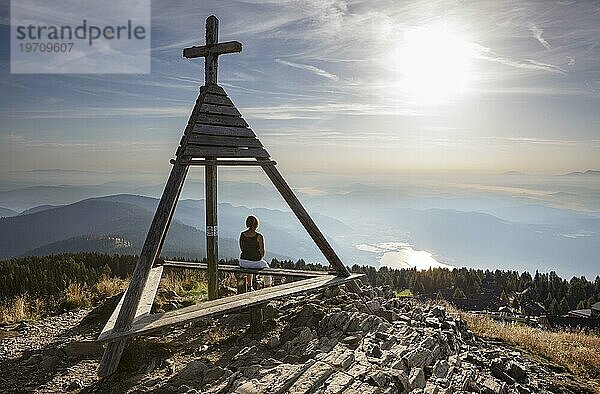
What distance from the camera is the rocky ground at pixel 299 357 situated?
6.36 meters

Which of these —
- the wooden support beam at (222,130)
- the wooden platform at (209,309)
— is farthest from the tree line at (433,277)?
the wooden support beam at (222,130)

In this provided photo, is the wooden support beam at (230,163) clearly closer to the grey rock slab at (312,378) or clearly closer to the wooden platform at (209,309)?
the wooden platform at (209,309)

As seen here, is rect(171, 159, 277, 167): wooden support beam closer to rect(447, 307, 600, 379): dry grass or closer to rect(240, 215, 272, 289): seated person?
rect(240, 215, 272, 289): seated person

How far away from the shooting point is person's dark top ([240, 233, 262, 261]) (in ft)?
32.8

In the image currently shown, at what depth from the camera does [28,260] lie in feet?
51.5

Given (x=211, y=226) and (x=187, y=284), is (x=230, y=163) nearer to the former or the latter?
(x=211, y=226)

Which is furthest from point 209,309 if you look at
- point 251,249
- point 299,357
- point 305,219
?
point 305,219

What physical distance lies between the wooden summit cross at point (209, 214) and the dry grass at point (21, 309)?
347 centimetres

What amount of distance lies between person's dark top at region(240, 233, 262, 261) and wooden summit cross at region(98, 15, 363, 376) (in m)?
0.53

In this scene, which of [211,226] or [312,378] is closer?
[312,378]

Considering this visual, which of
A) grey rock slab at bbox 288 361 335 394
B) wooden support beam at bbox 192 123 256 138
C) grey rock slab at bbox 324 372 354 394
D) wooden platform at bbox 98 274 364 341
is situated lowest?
grey rock slab at bbox 324 372 354 394

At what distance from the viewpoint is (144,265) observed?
6.92 metres

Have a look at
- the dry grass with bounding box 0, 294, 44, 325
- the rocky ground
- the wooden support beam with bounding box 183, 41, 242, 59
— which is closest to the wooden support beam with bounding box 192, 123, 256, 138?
the wooden support beam with bounding box 183, 41, 242, 59

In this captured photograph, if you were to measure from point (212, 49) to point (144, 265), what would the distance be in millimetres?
4237
